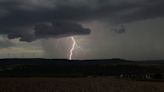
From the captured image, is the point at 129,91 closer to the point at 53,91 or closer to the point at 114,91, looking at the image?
the point at 114,91

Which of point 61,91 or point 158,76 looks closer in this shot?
point 61,91

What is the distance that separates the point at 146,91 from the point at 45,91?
1825 centimetres

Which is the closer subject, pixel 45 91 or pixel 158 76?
pixel 45 91

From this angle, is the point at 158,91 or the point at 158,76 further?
the point at 158,76

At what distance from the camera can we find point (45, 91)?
5084cm

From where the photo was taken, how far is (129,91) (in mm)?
51969

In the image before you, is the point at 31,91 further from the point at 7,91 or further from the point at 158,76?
the point at 158,76

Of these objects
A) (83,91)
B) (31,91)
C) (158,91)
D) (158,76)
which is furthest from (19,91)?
(158,76)

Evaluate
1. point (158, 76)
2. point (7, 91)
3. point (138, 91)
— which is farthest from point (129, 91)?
point (158, 76)

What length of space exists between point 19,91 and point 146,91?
75.4ft

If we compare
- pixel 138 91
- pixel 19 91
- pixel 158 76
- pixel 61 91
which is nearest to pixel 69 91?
pixel 61 91

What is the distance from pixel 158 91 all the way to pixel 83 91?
1375 cm

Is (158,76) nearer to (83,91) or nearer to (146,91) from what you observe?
(146,91)

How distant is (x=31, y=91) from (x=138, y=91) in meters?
19.3
